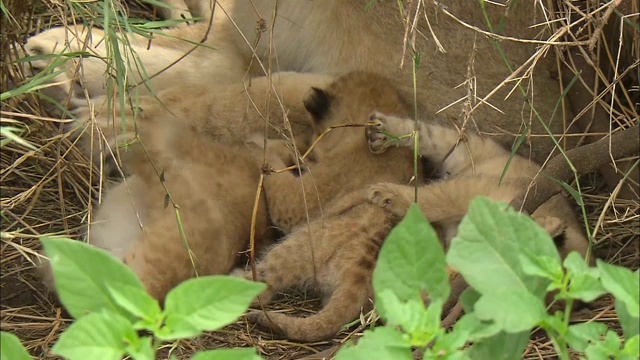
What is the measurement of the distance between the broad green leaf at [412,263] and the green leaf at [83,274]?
1.48 ft

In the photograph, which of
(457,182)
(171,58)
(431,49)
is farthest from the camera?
(171,58)

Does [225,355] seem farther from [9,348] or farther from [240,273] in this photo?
[240,273]

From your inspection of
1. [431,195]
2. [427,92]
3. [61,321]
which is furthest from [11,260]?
[427,92]

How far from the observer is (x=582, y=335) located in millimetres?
1578

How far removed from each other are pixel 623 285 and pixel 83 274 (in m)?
0.94

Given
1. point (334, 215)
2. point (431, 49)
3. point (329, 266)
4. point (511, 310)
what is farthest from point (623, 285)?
point (431, 49)

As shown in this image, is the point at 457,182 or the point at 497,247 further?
the point at 457,182

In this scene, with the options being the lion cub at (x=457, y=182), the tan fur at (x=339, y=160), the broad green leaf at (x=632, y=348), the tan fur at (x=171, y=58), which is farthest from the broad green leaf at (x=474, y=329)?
the tan fur at (x=171, y=58)

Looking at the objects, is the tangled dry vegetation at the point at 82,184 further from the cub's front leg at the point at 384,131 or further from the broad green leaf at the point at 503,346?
the broad green leaf at the point at 503,346

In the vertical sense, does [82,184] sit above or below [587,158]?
below

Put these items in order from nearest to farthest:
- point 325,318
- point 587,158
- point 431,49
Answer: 1. point 325,318
2. point 587,158
3. point 431,49

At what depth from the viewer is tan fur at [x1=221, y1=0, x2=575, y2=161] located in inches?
115

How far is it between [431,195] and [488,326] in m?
1.14

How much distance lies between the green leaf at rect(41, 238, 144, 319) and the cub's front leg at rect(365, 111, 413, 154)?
131cm
